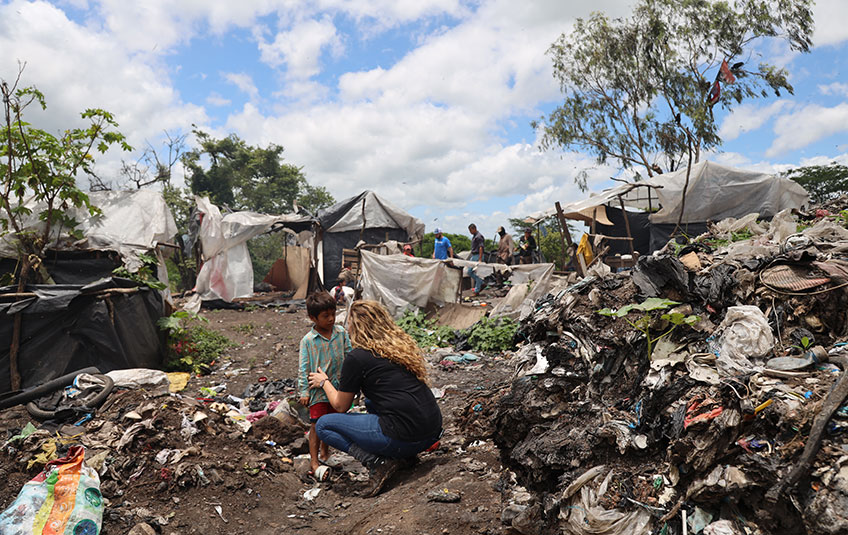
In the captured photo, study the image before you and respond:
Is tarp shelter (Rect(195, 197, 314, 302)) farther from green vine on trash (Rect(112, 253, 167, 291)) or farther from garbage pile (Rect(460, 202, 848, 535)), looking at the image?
garbage pile (Rect(460, 202, 848, 535))

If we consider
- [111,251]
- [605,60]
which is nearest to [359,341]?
[111,251]

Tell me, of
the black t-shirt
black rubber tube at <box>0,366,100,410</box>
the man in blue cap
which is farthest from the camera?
the man in blue cap

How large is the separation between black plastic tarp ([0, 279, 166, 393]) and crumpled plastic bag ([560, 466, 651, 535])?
5.21m

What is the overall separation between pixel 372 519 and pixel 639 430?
142cm

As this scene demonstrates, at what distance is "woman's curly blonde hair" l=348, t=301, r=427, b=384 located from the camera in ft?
10.6

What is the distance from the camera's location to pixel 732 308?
2.93 m

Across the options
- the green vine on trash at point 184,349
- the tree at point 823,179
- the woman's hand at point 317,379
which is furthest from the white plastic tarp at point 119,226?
the tree at point 823,179

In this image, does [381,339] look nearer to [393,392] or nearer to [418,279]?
[393,392]

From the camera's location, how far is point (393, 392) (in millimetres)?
3240

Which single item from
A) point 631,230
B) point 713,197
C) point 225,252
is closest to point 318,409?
point 225,252

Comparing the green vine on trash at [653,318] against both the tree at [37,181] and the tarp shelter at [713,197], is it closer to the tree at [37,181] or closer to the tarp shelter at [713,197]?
the tree at [37,181]

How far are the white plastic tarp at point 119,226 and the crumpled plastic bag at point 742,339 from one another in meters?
6.20

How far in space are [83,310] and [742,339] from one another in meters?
5.92

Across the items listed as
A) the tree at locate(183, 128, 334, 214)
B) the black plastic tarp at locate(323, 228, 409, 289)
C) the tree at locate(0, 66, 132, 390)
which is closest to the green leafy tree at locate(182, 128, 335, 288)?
the tree at locate(183, 128, 334, 214)
